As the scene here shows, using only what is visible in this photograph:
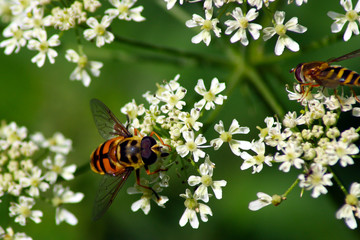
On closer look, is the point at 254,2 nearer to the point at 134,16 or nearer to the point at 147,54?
the point at 134,16

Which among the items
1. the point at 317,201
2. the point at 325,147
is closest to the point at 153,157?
the point at 325,147

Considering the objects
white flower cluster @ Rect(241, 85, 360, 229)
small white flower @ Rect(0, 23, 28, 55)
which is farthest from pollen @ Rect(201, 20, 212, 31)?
small white flower @ Rect(0, 23, 28, 55)

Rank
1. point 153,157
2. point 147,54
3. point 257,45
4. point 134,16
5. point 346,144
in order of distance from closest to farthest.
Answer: point 346,144, point 153,157, point 134,16, point 257,45, point 147,54

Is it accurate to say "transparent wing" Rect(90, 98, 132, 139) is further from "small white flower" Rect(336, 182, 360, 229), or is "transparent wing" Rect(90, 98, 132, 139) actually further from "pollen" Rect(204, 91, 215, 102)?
"small white flower" Rect(336, 182, 360, 229)

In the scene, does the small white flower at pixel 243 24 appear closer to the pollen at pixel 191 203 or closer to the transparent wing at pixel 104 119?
the transparent wing at pixel 104 119

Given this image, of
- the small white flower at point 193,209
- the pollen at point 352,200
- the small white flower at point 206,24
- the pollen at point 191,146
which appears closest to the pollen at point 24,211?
the small white flower at point 193,209

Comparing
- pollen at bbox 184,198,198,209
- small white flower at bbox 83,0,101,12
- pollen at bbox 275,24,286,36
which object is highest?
small white flower at bbox 83,0,101,12
